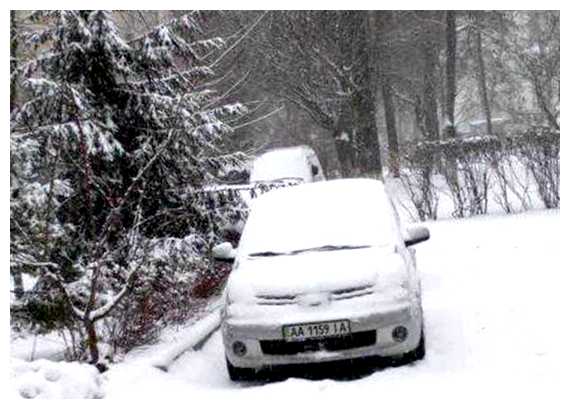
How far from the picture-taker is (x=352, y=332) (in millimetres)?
5531

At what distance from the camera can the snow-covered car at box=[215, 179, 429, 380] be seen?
5.55m

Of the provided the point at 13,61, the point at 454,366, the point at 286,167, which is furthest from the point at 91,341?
the point at 286,167

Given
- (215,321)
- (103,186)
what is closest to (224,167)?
(103,186)

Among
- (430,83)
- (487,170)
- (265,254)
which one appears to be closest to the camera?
(265,254)

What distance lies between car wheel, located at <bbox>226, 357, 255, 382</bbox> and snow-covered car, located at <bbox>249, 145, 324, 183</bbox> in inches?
375

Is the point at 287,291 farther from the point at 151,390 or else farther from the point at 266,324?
the point at 151,390

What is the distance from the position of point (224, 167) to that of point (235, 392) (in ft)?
16.6

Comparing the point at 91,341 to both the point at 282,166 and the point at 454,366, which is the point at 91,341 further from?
the point at 282,166

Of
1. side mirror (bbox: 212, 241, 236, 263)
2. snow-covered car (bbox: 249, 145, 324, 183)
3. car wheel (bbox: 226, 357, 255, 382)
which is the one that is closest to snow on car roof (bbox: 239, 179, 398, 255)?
side mirror (bbox: 212, 241, 236, 263)

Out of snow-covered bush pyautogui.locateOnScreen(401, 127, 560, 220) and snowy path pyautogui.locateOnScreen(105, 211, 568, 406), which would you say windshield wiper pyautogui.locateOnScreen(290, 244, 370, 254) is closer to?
snowy path pyautogui.locateOnScreen(105, 211, 568, 406)

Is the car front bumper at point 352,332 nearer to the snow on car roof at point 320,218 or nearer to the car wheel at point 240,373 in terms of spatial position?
the car wheel at point 240,373

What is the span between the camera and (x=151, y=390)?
5.55 metres

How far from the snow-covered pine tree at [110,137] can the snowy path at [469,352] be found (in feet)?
6.19

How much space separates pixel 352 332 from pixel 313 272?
59cm
